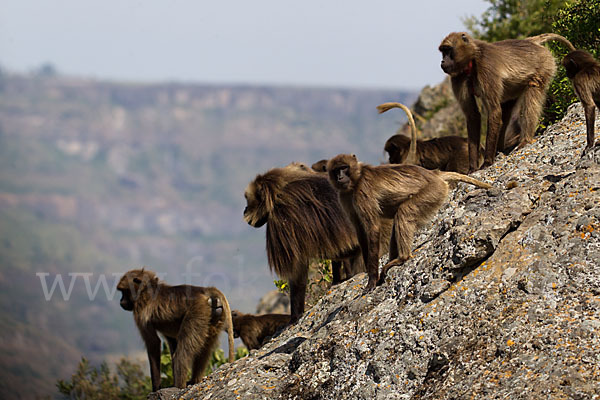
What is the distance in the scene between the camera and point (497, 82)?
23.5 feet

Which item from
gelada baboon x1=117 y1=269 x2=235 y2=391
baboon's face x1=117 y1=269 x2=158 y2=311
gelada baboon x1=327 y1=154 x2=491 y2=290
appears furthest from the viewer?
baboon's face x1=117 y1=269 x2=158 y2=311

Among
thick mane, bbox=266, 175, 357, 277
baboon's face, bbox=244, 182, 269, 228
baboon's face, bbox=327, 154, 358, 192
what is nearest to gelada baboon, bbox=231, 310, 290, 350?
thick mane, bbox=266, 175, 357, 277

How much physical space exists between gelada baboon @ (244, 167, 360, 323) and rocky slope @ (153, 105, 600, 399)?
128 cm

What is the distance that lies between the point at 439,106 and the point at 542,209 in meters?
12.2

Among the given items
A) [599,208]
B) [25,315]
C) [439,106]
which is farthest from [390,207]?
[25,315]

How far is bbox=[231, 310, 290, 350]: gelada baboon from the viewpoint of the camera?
9.00 m

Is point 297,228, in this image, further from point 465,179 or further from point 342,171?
point 465,179

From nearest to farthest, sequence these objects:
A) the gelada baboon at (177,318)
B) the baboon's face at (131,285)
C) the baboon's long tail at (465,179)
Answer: the baboon's long tail at (465,179)
the gelada baboon at (177,318)
the baboon's face at (131,285)

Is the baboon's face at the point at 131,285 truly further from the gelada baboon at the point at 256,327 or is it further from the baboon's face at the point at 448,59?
the baboon's face at the point at 448,59

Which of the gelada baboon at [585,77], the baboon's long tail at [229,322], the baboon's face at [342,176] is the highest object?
the gelada baboon at [585,77]

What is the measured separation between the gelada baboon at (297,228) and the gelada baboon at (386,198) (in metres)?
1.30

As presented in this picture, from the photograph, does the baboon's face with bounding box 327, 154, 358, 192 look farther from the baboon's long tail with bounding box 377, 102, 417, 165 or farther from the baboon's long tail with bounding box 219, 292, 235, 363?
the baboon's long tail with bounding box 219, 292, 235, 363

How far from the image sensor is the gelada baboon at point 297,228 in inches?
304

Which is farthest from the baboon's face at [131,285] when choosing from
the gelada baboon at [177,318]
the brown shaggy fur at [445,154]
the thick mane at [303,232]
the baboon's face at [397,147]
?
the brown shaggy fur at [445,154]
